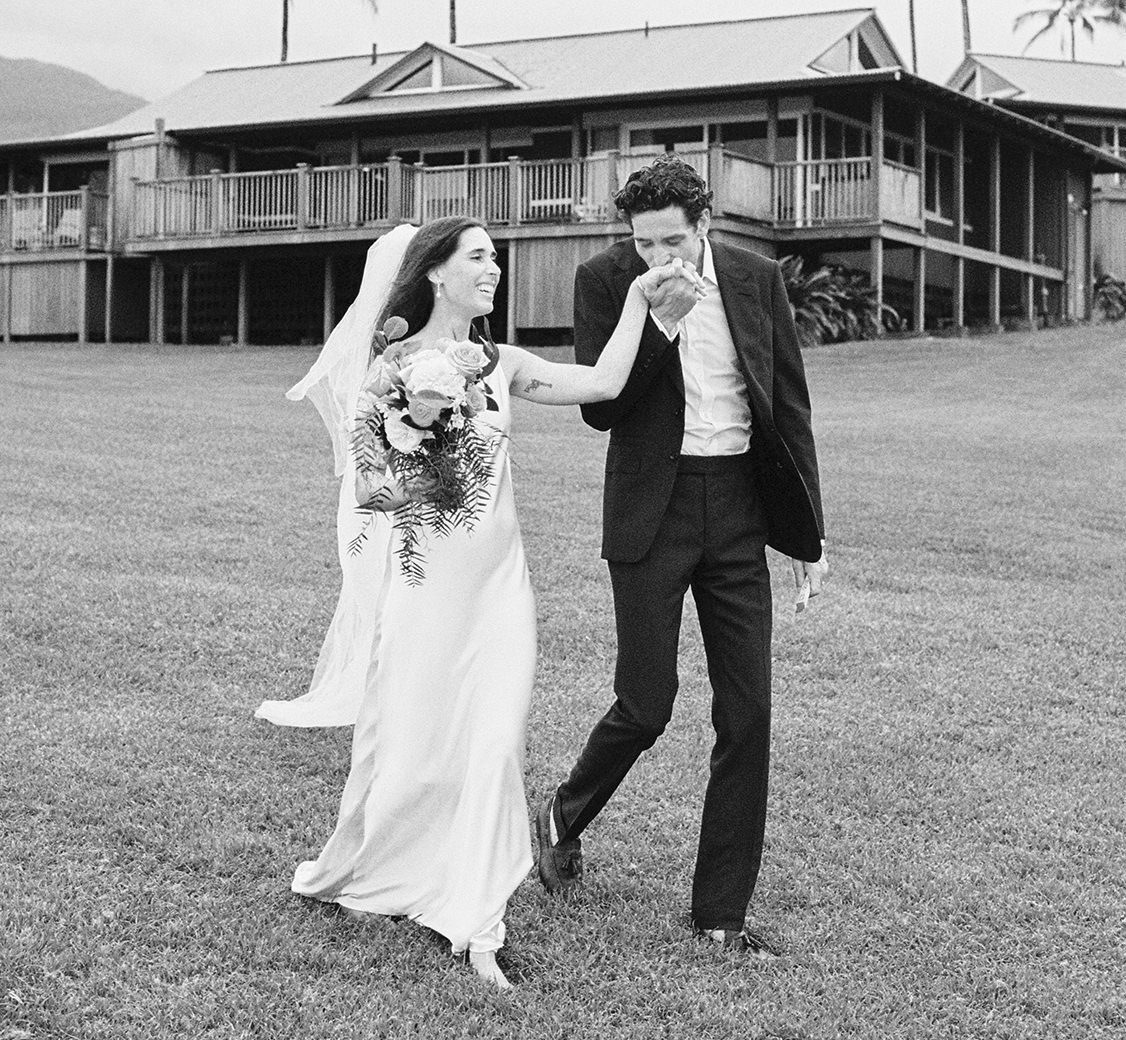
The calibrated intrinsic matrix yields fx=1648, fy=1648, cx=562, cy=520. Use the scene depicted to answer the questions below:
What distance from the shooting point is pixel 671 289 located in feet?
15.2

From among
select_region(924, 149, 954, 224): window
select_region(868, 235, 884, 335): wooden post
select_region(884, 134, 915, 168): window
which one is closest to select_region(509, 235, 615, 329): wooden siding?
select_region(868, 235, 884, 335): wooden post

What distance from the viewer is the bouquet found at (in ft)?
15.2

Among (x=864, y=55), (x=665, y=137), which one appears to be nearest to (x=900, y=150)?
(x=864, y=55)

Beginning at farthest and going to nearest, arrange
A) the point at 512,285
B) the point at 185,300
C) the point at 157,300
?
1. the point at 185,300
2. the point at 157,300
3. the point at 512,285

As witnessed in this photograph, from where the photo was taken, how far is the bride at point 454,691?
4727mm

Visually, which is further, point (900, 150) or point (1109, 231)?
point (1109, 231)

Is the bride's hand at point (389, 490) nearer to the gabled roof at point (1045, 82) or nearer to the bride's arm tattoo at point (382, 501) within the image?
the bride's arm tattoo at point (382, 501)

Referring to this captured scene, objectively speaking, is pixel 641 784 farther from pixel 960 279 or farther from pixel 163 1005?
pixel 960 279

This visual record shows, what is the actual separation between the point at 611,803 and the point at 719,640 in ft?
5.39

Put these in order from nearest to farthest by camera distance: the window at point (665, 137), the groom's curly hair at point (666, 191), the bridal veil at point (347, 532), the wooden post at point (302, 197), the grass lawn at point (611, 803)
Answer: the grass lawn at point (611, 803) → the groom's curly hair at point (666, 191) → the bridal veil at point (347, 532) → the wooden post at point (302, 197) → the window at point (665, 137)

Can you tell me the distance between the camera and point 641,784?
21.7 feet

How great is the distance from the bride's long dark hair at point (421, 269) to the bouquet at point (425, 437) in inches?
11.7

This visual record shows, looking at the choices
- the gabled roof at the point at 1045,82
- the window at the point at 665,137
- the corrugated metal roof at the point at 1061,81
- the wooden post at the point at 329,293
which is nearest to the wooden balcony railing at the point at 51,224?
the wooden post at the point at 329,293

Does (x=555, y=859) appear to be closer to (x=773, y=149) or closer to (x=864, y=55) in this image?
(x=773, y=149)
